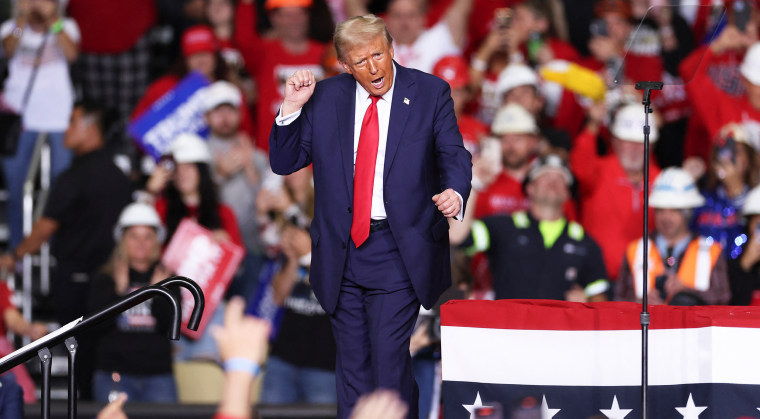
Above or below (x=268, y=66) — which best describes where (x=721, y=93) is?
below

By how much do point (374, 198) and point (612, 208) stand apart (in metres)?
3.49

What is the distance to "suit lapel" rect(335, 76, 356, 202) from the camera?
4543 millimetres

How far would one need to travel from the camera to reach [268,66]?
8836mm

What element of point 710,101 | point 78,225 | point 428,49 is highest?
point 428,49

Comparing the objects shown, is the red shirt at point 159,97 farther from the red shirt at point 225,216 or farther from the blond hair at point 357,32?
the blond hair at point 357,32

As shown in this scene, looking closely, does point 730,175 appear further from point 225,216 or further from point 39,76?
point 39,76

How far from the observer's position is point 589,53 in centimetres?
987

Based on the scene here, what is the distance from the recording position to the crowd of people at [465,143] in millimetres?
6945

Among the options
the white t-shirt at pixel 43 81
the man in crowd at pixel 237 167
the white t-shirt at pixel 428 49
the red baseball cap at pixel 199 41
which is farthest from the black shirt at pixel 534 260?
the white t-shirt at pixel 43 81

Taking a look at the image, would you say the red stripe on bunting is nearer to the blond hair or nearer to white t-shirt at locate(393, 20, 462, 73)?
the blond hair

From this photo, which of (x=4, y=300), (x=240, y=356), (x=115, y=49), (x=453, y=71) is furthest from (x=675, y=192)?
(x=240, y=356)

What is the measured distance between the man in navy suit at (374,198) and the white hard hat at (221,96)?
3839 millimetres

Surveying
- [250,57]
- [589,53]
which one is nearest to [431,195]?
[250,57]

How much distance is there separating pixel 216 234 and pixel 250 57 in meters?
2.06
